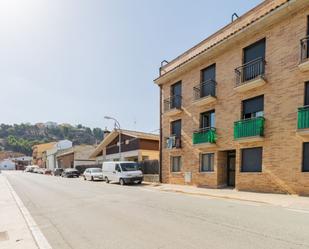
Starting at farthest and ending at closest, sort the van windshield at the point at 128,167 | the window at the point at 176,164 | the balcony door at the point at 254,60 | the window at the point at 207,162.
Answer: the van windshield at the point at 128,167, the window at the point at 176,164, the window at the point at 207,162, the balcony door at the point at 254,60

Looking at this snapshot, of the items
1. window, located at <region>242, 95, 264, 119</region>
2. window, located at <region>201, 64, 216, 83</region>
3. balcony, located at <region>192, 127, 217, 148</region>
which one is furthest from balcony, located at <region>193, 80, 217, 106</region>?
window, located at <region>242, 95, 264, 119</region>

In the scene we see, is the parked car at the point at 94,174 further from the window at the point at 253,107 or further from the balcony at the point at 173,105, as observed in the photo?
the window at the point at 253,107

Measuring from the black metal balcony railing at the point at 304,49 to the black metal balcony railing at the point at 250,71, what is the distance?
7.43 ft

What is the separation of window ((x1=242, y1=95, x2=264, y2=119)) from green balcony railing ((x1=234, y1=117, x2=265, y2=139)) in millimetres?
605

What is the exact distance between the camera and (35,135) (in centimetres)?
14962

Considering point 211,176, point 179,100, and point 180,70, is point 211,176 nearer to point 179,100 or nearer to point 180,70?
point 179,100

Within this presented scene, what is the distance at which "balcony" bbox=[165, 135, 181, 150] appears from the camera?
2267 centimetres

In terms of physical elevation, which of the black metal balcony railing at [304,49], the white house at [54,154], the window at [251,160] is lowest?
the white house at [54,154]

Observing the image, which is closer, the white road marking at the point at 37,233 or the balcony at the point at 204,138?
the white road marking at the point at 37,233

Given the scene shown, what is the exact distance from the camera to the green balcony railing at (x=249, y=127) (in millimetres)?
15547

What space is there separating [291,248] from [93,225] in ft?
16.9

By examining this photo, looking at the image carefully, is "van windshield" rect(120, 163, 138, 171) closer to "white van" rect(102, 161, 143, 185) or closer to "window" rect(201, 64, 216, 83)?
"white van" rect(102, 161, 143, 185)

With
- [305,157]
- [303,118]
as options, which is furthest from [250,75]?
[305,157]

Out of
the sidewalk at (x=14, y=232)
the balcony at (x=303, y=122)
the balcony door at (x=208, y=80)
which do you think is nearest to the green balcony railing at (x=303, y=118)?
the balcony at (x=303, y=122)
